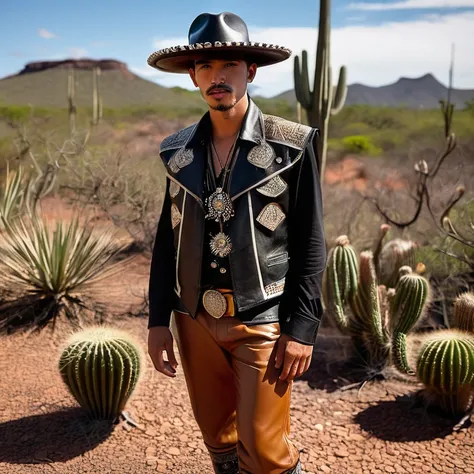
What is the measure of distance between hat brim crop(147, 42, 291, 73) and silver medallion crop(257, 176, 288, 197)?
48cm

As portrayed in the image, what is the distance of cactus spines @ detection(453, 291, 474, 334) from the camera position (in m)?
4.35

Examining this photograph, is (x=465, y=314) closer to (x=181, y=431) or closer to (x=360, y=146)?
(x=181, y=431)

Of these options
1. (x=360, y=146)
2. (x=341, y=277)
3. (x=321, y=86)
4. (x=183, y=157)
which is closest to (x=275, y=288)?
(x=183, y=157)

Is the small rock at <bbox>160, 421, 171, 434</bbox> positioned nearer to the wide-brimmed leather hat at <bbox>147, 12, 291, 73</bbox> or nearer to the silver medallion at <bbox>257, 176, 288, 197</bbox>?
the silver medallion at <bbox>257, 176, 288, 197</bbox>

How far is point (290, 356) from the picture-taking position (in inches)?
88.7

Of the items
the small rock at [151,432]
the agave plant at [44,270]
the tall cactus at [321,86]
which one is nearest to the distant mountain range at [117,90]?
the tall cactus at [321,86]

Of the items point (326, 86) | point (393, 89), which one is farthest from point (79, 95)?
point (326, 86)

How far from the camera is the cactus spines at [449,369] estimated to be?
3.88 metres

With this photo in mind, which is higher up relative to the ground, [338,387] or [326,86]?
[326,86]

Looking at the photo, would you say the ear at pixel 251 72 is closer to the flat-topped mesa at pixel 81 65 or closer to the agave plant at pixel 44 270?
the agave plant at pixel 44 270

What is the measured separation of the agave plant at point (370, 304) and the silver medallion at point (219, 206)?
2685 millimetres

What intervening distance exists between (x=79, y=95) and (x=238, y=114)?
205ft

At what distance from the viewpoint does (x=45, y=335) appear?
5715mm

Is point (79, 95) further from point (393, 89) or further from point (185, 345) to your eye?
point (185, 345)
